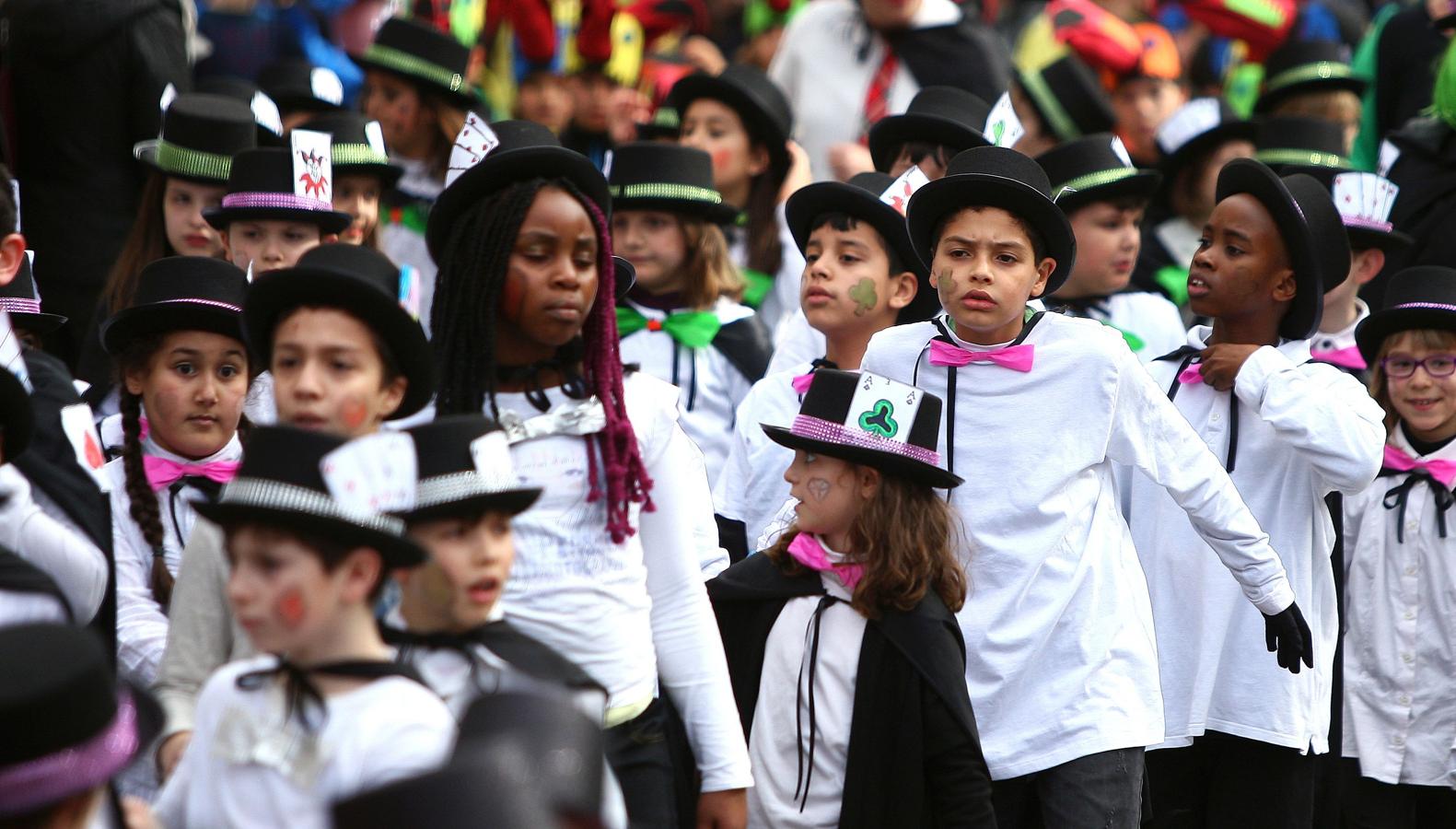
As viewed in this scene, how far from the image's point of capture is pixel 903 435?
474cm

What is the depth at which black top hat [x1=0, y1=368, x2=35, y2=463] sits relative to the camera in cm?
387

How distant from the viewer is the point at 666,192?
23.9 ft

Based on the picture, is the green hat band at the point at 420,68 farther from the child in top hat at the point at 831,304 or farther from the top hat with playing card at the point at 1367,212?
the top hat with playing card at the point at 1367,212

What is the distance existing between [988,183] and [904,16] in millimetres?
3905

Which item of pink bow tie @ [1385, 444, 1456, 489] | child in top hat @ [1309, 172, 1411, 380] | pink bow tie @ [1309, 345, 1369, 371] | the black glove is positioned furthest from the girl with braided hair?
child in top hat @ [1309, 172, 1411, 380]

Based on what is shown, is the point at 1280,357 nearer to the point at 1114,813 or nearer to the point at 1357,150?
the point at 1114,813

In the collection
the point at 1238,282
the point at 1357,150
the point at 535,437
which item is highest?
the point at 1357,150

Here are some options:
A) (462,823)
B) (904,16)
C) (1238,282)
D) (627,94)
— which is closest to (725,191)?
(904,16)

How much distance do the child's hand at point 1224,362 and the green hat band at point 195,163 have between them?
348 centimetres

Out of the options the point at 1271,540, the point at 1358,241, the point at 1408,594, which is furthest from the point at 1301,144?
the point at 1271,540

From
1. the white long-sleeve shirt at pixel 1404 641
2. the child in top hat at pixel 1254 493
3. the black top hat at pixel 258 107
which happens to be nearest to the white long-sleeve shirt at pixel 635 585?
the child in top hat at pixel 1254 493

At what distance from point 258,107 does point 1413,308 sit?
449 centimetres

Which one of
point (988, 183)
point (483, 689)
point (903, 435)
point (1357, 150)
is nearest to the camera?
point (483, 689)

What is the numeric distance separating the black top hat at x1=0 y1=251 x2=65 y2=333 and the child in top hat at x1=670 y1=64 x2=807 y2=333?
3.66 meters
